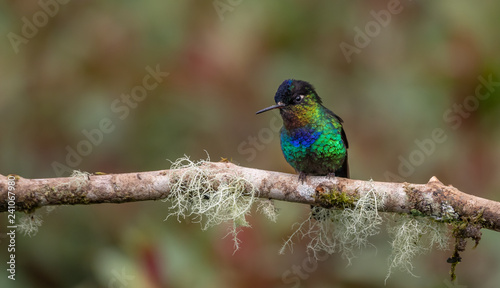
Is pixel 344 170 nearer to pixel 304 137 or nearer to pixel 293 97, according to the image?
pixel 304 137

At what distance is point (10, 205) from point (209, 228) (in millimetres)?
1163

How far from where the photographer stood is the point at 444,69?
17.5 ft

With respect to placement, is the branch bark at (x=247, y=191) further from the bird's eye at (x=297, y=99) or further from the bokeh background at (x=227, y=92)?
the bokeh background at (x=227, y=92)

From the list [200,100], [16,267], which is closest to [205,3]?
[200,100]

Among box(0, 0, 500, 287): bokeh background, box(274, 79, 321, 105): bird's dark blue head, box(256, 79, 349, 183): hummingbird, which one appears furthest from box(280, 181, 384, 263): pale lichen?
box(274, 79, 321, 105): bird's dark blue head

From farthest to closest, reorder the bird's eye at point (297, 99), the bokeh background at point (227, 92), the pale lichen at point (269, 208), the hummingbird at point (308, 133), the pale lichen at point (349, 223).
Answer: the bokeh background at point (227, 92), the bird's eye at point (297, 99), the hummingbird at point (308, 133), the pale lichen at point (269, 208), the pale lichen at point (349, 223)

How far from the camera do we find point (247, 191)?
3.41m

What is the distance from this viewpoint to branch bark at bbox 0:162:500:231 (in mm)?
3162

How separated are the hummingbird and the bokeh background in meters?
0.59

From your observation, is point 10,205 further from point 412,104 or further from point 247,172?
point 412,104

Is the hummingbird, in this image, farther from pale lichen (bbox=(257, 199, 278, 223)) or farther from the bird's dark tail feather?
pale lichen (bbox=(257, 199, 278, 223))

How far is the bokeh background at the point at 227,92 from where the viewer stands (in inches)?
197

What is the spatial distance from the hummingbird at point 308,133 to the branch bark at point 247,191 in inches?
21.2

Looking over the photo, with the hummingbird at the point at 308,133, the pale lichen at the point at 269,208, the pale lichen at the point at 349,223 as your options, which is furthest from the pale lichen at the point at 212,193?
the hummingbird at the point at 308,133
